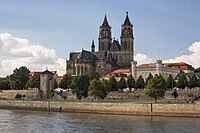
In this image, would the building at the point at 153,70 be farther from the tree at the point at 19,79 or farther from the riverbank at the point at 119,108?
the riverbank at the point at 119,108

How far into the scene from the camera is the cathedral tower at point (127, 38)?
127 metres

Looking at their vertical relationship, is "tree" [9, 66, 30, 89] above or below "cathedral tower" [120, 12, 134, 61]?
below

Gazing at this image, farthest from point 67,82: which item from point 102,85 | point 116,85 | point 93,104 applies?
point 93,104

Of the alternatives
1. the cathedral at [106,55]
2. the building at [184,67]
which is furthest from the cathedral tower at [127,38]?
the building at [184,67]

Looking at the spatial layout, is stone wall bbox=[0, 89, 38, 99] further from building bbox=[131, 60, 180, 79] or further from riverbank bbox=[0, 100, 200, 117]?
building bbox=[131, 60, 180, 79]

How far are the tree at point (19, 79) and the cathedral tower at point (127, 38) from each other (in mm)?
37828

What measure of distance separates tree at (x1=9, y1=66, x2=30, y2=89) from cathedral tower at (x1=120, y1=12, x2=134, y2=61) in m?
37.8

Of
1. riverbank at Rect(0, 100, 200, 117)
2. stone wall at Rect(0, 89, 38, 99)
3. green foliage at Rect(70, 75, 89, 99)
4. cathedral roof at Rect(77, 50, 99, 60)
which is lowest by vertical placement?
riverbank at Rect(0, 100, 200, 117)

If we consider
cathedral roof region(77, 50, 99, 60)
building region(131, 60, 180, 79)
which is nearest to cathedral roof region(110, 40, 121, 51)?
cathedral roof region(77, 50, 99, 60)

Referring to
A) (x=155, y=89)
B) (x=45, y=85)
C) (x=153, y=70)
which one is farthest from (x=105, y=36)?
(x=155, y=89)

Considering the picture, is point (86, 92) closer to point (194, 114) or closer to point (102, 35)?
point (194, 114)

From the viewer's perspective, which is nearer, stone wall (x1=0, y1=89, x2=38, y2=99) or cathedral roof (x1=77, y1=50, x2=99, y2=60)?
stone wall (x1=0, y1=89, x2=38, y2=99)

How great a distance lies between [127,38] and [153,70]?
31516 mm

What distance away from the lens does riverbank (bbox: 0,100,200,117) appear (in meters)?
51.5
